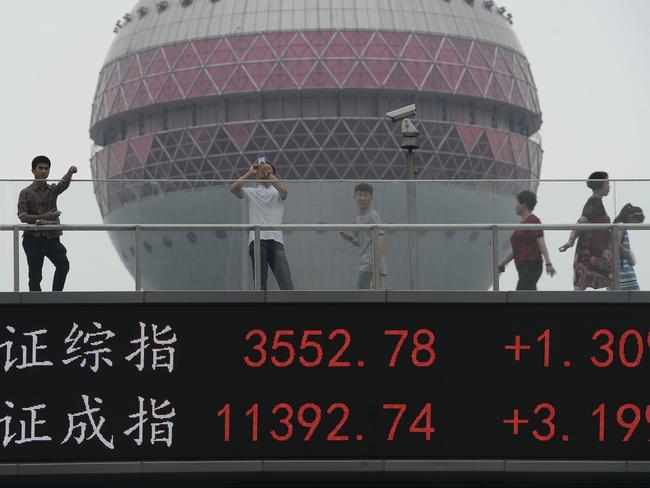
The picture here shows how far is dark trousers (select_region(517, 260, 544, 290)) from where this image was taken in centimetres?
2044

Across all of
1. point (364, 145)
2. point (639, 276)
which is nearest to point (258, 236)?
point (639, 276)

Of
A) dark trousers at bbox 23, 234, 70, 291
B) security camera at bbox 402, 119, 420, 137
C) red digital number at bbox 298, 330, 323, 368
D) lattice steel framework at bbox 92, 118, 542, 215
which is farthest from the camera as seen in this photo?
lattice steel framework at bbox 92, 118, 542, 215

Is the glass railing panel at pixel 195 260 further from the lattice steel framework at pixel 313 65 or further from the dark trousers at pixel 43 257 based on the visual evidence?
the lattice steel framework at pixel 313 65

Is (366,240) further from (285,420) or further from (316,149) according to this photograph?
(316,149)

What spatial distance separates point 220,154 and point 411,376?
266 feet

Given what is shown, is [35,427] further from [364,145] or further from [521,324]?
[364,145]

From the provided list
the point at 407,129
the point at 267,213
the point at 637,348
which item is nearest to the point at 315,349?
the point at 267,213

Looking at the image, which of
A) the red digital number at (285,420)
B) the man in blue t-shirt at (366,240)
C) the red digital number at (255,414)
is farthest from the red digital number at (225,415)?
the man in blue t-shirt at (366,240)

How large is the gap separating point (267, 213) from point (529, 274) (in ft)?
9.59

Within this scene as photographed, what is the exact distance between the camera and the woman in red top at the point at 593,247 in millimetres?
20594

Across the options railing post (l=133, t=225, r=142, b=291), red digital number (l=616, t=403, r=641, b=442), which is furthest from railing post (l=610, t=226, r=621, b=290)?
railing post (l=133, t=225, r=142, b=291)

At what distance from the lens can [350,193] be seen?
21.0m

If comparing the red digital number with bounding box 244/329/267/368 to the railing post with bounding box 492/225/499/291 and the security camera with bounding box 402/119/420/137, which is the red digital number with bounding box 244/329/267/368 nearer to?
the railing post with bounding box 492/225/499/291

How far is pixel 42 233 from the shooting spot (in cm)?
2061
